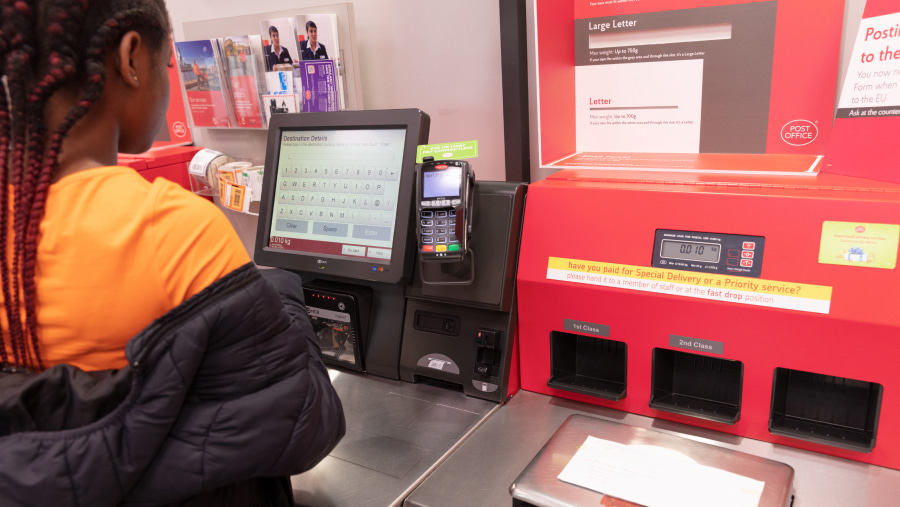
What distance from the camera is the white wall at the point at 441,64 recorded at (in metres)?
1.65

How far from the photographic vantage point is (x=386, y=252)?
1.30 metres

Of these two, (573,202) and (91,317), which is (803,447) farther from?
(91,317)

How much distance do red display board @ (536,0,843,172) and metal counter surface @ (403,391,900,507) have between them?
21.3 inches

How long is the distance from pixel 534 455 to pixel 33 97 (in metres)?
0.92

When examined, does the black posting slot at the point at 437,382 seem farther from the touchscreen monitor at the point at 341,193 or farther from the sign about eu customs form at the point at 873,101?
the sign about eu customs form at the point at 873,101

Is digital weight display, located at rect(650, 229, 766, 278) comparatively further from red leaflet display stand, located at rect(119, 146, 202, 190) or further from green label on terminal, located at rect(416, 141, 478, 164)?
red leaflet display stand, located at rect(119, 146, 202, 190)

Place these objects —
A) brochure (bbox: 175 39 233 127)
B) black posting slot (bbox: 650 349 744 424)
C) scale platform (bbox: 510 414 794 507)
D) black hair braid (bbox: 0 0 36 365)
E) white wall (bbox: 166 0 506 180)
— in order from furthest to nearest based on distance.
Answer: brochure (bbox: 175 39 233 127) < white wall (bbox: 166 0 506 180) < black posting slot (bbox: 650 349 744 424) < scale platform (bbox: 510 414 794 507) < black hair braid (bbox: 0 0 36 365)

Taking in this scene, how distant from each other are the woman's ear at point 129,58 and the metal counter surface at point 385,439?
720mm

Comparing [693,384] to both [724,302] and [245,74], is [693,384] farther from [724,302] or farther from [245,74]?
[245,74]

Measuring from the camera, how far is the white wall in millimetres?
1650

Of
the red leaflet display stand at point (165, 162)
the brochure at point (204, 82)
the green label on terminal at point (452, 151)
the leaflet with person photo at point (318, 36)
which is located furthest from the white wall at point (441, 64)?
the red leaflet display stand at point (165, 162)

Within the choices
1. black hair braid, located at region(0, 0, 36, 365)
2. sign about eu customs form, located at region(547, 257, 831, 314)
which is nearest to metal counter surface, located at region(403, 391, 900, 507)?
sign about eu customs form, located at region(547, 257, 831, 314)

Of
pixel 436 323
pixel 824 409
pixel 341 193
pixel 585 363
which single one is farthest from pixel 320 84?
pixel 824 409

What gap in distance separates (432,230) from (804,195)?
2.20 ft
